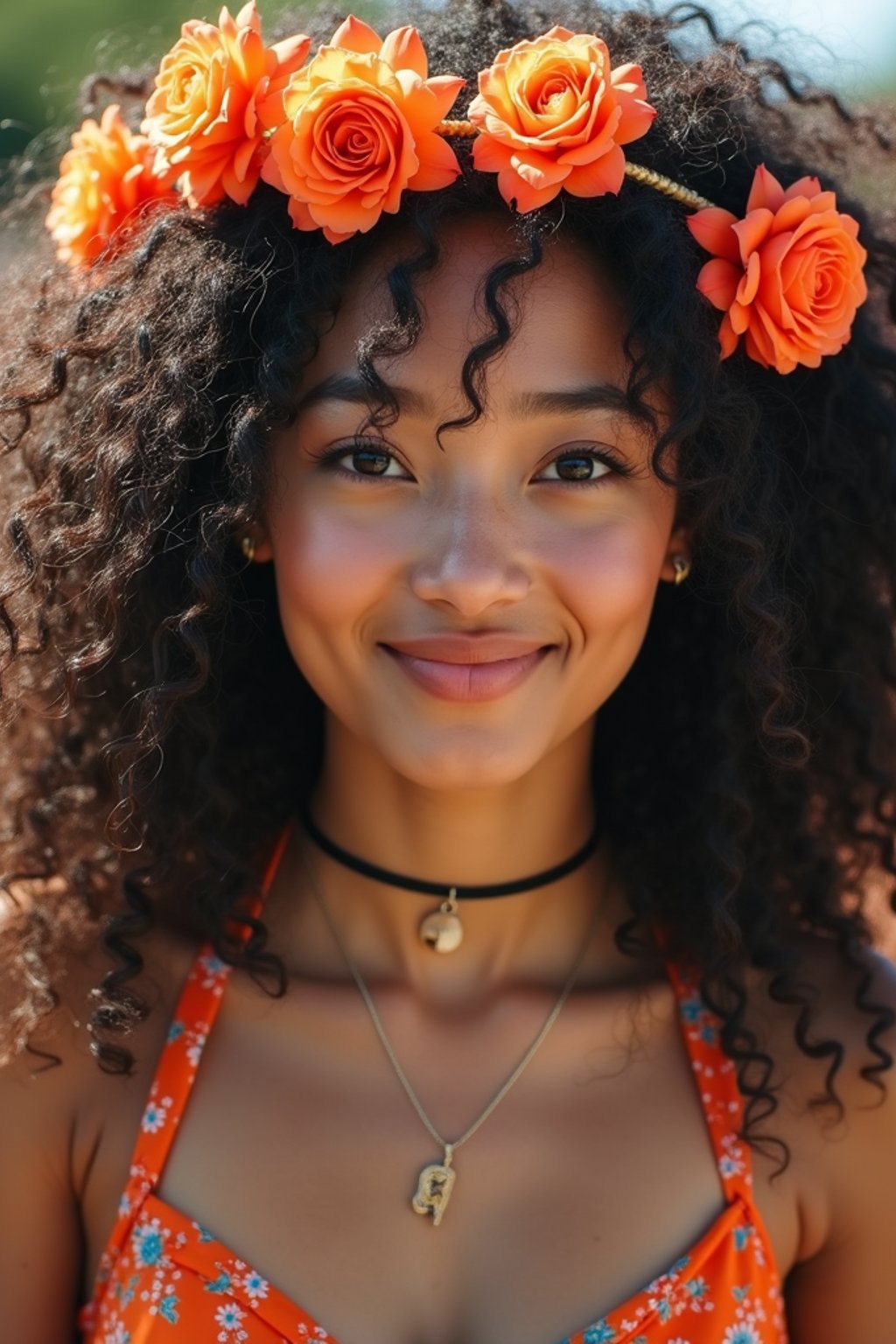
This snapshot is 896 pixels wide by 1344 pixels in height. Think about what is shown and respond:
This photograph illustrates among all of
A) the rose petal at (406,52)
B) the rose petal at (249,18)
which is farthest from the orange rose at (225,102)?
the rose petal at (406,52)

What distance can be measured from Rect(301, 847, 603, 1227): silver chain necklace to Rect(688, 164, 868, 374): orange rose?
30.4 inches

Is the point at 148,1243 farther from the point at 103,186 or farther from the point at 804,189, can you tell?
the point at 804,189

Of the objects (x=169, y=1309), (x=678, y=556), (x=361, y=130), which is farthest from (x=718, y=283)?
(x=169, y=1309)

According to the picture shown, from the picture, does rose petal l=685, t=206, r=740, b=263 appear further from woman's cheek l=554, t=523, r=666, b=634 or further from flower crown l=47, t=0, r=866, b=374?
woman's cheek l=554, t=523, r=666, b=634

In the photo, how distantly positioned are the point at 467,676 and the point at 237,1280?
72 cm

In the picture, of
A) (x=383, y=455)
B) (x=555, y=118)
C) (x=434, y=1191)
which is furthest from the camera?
(x=434, y=1191)

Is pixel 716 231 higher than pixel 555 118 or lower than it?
lower

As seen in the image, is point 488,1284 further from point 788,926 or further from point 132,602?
point 132,602

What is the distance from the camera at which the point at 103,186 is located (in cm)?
207

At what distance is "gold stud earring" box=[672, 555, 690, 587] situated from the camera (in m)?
2.03

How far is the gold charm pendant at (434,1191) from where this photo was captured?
1934 millimetres

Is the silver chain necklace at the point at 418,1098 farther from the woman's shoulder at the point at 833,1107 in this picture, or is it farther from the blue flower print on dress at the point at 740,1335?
the blue flower print on dress at the point at 740,1335

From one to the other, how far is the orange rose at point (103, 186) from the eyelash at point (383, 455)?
411 mm

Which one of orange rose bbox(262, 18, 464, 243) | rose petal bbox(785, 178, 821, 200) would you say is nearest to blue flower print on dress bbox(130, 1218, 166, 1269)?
orange rose bbox(262, 18, 464, 243)
